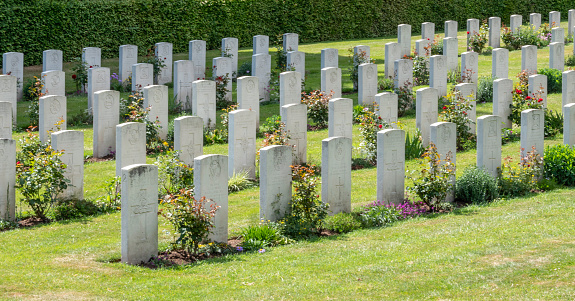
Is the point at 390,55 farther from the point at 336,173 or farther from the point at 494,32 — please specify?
the point at 336,173

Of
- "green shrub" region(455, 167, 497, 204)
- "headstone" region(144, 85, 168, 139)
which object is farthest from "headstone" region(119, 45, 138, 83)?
"green shrub" region(455, 167, 497, 204)

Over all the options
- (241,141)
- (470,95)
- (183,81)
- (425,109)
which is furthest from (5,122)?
(470,95)

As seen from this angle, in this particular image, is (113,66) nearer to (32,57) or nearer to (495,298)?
(32,57)

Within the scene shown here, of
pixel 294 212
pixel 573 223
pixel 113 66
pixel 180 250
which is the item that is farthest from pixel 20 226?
pixel 113 66

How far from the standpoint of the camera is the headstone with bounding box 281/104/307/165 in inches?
533

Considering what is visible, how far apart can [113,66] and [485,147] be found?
16317 mm

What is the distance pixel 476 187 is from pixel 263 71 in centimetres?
978

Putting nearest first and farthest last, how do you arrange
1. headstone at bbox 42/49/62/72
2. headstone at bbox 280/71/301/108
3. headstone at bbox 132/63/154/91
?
headstone at bbox 280/71/301/108, headstone at bbox 132/63/154/91, headstone at bbox 42/49/62/72

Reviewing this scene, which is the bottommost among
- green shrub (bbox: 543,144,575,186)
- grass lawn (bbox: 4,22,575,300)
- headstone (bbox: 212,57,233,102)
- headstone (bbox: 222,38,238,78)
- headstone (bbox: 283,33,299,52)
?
grass lawn (bbox: 4,22,575,300)

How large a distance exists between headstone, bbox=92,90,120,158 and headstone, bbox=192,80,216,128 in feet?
5.71

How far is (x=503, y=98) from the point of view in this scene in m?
16.1

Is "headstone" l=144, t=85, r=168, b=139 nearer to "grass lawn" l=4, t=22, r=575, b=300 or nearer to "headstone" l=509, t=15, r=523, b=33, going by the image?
"grass lawn" l=4, t=22, r=575, b=300

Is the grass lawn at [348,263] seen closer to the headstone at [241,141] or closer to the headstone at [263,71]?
the headstone at [241,141]

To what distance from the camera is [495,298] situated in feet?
23.6
